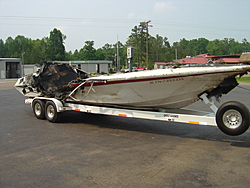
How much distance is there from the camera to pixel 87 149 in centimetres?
641

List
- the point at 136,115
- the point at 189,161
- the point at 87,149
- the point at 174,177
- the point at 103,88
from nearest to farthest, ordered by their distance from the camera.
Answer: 1. the point at 174,177
2. the point at 189,161
3. the point at 87,149
4. the point at 136,115
5. the point at 103,88

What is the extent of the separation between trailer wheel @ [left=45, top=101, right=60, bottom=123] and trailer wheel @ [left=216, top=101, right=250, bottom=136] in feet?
18.1

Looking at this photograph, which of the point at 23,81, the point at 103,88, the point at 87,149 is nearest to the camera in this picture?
the point at 87,149

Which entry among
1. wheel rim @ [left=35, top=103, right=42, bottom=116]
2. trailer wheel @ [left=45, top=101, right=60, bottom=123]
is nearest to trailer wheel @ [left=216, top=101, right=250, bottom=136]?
trailer wheel @ [left=45, top=101, right=60, bottom=123]

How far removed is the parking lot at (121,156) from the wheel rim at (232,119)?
569 mm

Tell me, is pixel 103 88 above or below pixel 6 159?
above

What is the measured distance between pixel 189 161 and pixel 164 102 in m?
2.50

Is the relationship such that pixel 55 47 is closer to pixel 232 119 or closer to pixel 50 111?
pixel 50 111

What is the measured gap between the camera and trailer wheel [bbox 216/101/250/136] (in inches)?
239

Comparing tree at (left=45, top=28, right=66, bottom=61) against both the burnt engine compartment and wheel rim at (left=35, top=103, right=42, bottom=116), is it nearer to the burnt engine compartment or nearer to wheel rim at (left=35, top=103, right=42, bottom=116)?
the burnt engine compartment

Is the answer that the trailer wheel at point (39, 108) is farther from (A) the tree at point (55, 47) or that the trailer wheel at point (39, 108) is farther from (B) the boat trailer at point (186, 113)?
(A) the tree at point (55, 47)

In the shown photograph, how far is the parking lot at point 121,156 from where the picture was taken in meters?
4.62

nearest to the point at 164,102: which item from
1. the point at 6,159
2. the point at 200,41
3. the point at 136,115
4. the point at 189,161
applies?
the point at 136,115

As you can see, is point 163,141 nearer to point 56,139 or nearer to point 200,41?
point 56,139
